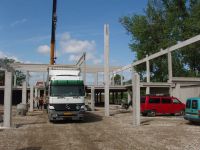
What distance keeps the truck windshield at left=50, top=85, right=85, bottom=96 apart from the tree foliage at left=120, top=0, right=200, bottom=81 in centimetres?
3405

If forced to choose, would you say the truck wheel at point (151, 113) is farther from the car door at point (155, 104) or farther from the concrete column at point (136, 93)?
the concrete column at point (136, 93)

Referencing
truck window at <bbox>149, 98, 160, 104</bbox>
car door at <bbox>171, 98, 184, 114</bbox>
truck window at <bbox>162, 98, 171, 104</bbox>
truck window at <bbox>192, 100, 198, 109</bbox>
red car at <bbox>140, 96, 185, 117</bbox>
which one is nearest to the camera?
truck window at <bbox>192, 100, 198, 109</bbox>

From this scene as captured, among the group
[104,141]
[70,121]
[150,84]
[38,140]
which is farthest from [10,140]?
[150,84]

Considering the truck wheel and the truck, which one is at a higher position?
the truck

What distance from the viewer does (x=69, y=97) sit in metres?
20.3

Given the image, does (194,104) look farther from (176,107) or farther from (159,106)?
(176,107)

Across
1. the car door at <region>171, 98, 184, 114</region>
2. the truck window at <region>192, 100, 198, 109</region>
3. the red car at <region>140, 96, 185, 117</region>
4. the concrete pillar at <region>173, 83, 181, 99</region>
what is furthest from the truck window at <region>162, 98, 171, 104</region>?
the concrete pillar at <region>173, 83, 181, 99</region>

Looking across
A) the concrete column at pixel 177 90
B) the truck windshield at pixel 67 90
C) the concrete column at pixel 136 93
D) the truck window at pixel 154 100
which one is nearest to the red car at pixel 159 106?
the truck window at pixel 154 100

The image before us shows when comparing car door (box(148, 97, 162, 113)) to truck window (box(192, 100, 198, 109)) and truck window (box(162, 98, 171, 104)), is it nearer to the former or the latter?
truck window (box(162, 98, 171, 104))

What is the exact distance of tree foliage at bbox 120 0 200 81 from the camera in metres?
53.2

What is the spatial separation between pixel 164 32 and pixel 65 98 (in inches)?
1493

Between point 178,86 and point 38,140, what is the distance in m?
25.7

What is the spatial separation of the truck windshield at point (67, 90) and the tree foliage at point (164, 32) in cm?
3405

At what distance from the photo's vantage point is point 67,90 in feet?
67.4
